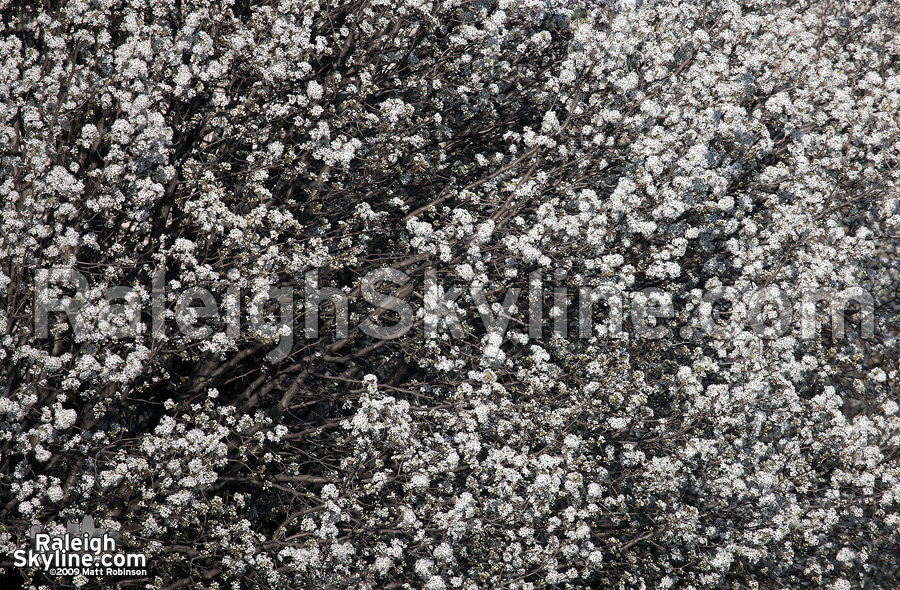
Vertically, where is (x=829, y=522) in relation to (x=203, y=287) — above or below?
below

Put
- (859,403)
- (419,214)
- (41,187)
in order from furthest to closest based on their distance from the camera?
(859,403) → (419,214) → (41,187)

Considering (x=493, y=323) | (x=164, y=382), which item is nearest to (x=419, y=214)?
(x=493, y=323)

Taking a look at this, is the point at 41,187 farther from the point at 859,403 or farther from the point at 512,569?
the point at 859,403

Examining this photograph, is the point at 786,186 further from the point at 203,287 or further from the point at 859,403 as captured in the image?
the point at 203,287

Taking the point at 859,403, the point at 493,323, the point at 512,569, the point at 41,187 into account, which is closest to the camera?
the point at 41,187

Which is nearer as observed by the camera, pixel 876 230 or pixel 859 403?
pixel 876 230

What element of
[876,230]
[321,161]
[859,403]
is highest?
[321,161]
